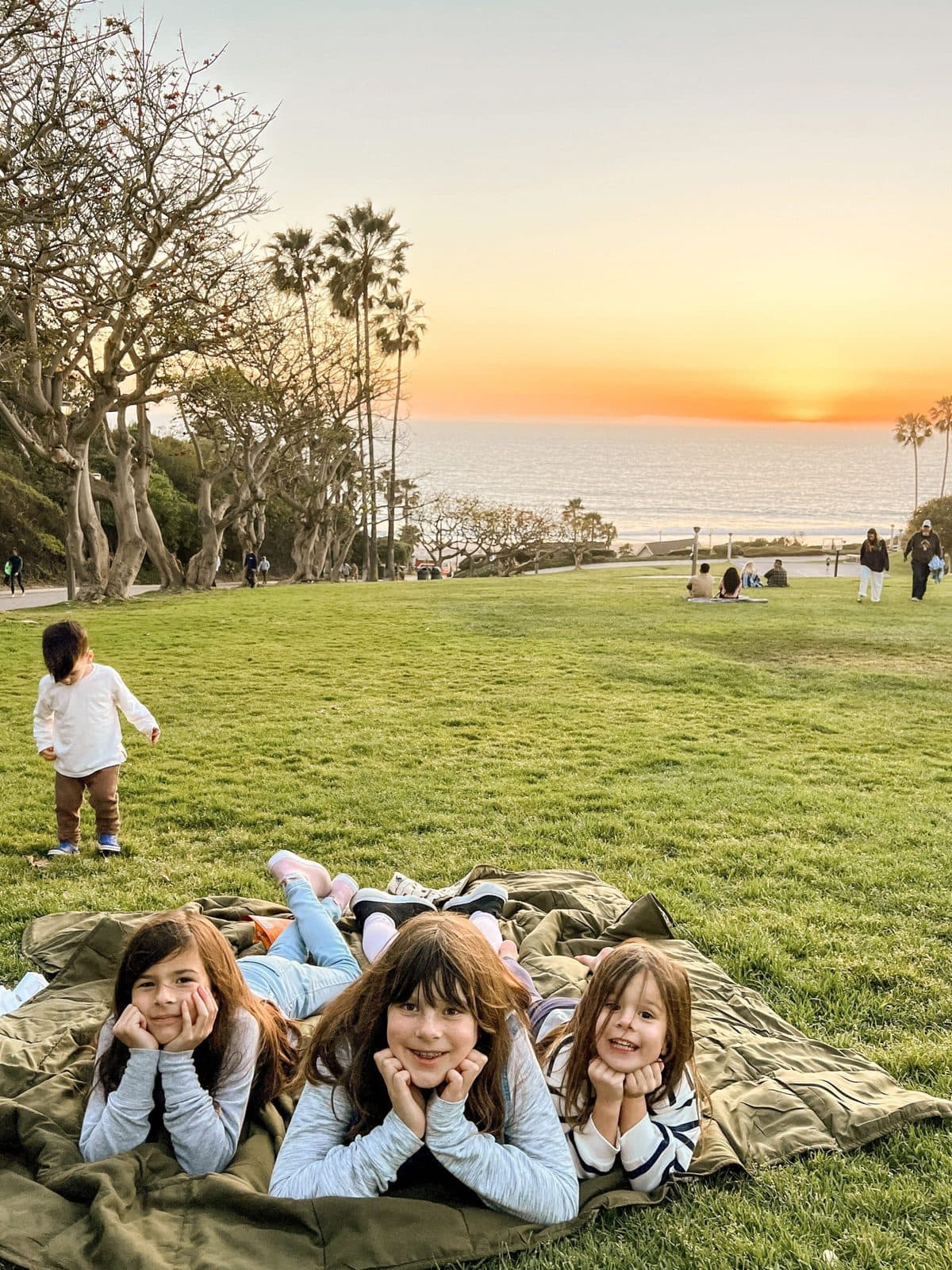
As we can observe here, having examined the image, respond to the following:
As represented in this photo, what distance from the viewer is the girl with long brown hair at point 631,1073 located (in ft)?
8.94

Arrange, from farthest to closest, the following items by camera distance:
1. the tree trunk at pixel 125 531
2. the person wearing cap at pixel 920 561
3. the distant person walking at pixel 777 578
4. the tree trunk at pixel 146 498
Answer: the distant person walking at pixel 777 578 → the tree trunk at pixel 146 498 → the tree trunk at pixel 125 531 → the person wearing cap at pixel 920 561

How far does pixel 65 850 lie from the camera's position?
590 cm

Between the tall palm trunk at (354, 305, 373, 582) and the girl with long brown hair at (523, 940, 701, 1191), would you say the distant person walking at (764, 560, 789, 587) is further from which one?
the girl with long brown hair at (523, 940, 701, 1191)

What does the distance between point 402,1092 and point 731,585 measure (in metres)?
19.8

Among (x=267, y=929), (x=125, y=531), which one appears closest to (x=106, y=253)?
(x=125, y=531)

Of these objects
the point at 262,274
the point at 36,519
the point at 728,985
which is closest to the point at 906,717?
the point at 728,985

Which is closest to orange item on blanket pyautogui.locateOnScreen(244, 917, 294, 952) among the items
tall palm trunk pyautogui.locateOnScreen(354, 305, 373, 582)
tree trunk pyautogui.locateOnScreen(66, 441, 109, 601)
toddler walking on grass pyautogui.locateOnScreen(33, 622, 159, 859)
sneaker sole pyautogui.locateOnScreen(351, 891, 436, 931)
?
sneaker sole pyautogui.locateOnScreen(351, 891, 436, 931)

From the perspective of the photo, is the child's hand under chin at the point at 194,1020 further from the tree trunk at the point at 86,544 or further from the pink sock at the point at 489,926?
the tree trunk at the point at 86,544

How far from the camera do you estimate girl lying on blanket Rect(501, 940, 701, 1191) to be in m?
2.72

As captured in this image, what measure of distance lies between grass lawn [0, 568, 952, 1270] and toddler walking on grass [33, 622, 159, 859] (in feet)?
1.11

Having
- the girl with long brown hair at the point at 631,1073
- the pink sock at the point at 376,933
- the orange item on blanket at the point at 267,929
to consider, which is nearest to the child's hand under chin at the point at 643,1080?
the girl with long brown hair at the point at 631,1073

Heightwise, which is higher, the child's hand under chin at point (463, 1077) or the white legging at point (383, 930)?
the child's hand under chin at point (463, 1077)

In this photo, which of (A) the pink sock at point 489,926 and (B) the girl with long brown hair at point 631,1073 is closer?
(B) the girl with long brown hair at point 631,1073

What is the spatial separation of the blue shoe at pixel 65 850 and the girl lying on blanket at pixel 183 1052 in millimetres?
3237
